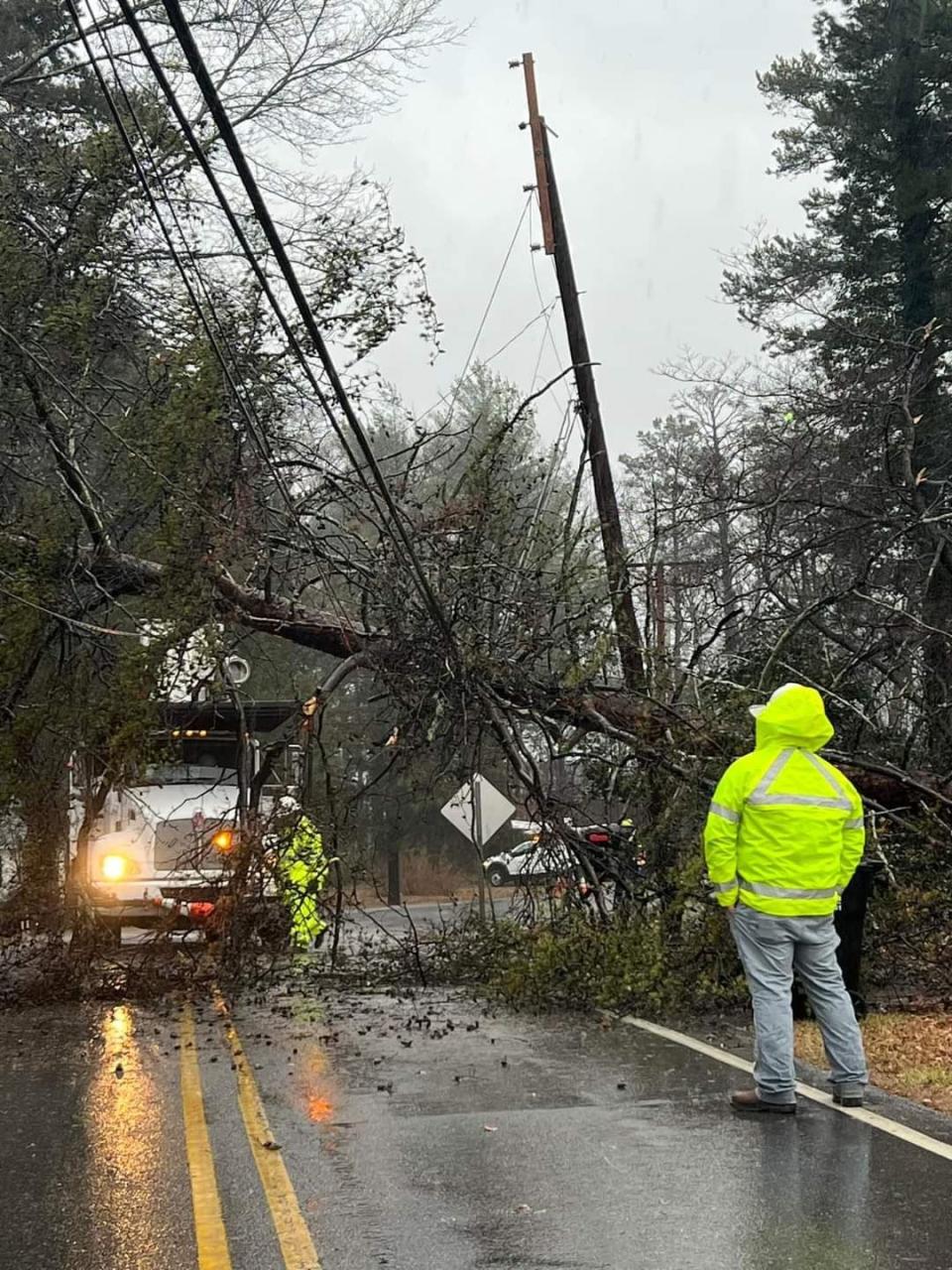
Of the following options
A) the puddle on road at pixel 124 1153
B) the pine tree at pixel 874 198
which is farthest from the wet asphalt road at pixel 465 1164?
the pine tree at pixel 874 198

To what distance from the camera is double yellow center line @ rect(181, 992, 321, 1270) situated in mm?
4898

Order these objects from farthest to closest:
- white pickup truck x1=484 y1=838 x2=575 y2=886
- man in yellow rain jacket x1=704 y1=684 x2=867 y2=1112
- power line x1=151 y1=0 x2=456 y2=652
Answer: white pickup truck x1=484 y1=838 x2=575 y2=886 → man in yellow rain jacket x1=704 y1=684 x2=867 y2=1112 → power line x1=151 y1=0 x2=456 y2=652

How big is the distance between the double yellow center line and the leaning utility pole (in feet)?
18.0

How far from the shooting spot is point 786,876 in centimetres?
698

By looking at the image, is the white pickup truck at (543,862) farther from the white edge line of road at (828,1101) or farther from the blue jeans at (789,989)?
the blue jeans at (789,989)

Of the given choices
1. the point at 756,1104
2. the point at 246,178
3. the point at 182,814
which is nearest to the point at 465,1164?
the point at 756,1104

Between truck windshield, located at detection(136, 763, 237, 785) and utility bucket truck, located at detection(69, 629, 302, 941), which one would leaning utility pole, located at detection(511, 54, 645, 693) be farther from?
→ truck windshield, located at detection(136, 763, 237, 785)

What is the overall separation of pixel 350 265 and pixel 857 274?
12295mm

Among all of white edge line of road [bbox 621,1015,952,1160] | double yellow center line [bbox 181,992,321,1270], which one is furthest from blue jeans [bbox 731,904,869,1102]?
double yellow center line [bbox 181,992,321,1270]

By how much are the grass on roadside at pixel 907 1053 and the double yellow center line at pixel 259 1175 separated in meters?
3.08

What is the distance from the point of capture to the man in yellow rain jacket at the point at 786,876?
22.7ft

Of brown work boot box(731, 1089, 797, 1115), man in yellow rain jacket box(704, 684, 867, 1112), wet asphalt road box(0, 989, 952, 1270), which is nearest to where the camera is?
wet asphalt road box(0, 989, 952, 1270)

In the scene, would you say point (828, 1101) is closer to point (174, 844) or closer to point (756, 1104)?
point (756, 1104)

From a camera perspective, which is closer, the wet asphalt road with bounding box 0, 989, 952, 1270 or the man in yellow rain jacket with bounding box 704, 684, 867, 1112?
the wet asphalt road with bounding box 0, 989, 952, 1270
